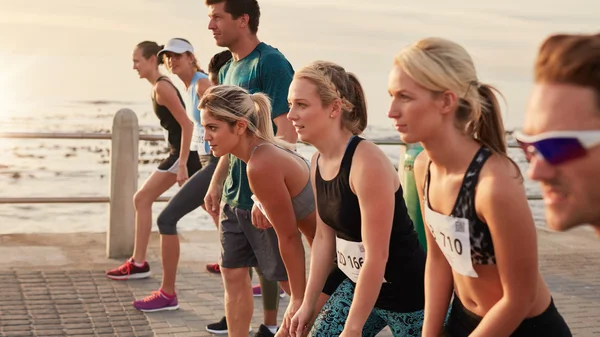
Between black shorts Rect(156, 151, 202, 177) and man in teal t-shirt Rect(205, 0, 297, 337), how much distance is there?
5.57 feet

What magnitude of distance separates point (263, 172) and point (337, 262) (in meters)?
0.70

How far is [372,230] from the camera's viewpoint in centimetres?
355

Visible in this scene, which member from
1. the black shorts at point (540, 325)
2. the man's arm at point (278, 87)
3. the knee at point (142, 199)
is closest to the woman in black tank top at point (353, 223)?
the black shorts at point (540, 325)

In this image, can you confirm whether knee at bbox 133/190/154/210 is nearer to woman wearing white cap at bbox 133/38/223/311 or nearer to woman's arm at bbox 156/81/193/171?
woman's arm at bbox 156/81/193/171

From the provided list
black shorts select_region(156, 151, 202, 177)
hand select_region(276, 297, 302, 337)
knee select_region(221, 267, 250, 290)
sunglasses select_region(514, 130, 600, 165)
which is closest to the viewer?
sunglasses select_region(514, 130, 600, 165)

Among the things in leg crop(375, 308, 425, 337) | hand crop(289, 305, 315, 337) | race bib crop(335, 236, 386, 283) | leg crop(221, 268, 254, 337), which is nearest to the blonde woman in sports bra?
hand crop(289, 305, 315, 337)

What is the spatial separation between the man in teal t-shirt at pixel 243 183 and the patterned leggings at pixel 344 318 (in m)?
1.38

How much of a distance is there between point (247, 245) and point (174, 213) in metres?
1.48

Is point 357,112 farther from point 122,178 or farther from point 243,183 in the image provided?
point 122,178

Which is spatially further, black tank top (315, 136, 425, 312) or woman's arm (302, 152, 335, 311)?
woman's arm (302, 152, 335, 311)

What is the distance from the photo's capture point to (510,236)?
278cm

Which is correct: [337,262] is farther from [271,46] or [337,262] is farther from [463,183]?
[271,46]

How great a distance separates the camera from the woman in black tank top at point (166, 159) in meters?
7.24

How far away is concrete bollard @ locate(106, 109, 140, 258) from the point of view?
8500 millimetres
